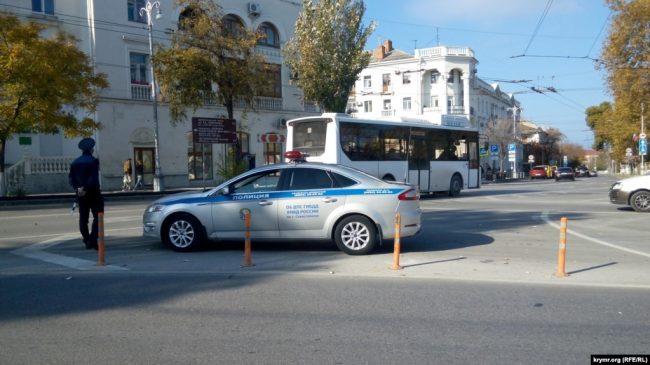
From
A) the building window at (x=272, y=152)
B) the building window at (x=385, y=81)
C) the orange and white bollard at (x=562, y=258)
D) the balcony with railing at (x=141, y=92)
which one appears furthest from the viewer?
the building window at (x=385, y=81)

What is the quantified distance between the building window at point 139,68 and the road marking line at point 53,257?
909 inches

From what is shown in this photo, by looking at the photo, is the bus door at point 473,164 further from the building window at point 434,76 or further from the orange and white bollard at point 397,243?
the building window at point 434,76

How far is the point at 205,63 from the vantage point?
86.9 feet

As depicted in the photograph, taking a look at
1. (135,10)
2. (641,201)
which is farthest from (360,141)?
(135,10)

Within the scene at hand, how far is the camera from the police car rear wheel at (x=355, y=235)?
31.4 feet

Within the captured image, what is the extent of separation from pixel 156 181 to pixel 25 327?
25573 mm

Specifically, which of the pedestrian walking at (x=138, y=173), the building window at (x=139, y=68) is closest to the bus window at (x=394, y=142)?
the pedestrian walking at (x=138, y=173)

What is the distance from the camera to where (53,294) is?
7.10 metres

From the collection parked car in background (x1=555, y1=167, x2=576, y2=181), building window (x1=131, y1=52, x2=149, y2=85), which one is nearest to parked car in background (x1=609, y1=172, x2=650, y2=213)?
building window (x1=131, y1=52, x2=149, y2=85)

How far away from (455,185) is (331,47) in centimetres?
1016

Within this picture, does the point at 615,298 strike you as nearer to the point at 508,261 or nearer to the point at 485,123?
the point at 508,261

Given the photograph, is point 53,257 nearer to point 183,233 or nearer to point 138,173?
point 183,233

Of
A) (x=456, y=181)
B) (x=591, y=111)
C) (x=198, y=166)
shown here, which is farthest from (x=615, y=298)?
(x=591, y=111)

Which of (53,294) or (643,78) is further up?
(643,78)
